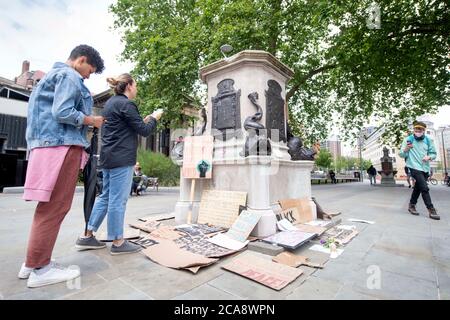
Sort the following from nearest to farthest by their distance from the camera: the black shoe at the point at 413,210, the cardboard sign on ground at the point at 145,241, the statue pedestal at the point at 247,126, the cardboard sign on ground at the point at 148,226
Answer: the cardboard sign on ground at the point at 145,241, the cardboard sign on ground at the point at 148,226, the statue pedestal at the point at 247,126, the black shoe at the point at 413,210

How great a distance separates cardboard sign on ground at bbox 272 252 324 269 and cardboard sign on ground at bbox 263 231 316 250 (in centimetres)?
22

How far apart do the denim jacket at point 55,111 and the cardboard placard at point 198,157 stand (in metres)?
2.35

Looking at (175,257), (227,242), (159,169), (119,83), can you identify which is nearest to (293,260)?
(227,242)

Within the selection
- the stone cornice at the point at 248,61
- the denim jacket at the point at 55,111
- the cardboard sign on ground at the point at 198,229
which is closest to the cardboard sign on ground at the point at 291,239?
the cardboard sign on ground at the point at 198,229

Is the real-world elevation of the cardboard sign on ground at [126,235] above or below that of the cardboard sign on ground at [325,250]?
above

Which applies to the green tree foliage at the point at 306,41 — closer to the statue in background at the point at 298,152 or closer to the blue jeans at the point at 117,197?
the statue in background at the point at 298,152

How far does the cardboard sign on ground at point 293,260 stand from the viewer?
2.41 m

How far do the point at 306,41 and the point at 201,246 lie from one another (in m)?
13.4

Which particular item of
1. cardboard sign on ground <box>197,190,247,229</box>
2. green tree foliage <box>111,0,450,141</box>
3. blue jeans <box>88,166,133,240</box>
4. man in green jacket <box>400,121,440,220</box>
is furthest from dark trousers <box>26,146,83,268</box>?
green tree foliage <box>111,0,450,141</box>

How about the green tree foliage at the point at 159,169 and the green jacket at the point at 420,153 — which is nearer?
the green jacket at the point at 420,153

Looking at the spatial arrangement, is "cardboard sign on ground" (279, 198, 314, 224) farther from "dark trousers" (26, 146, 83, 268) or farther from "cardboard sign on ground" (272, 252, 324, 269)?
"dark trousers" (26, 146, 83, 268)

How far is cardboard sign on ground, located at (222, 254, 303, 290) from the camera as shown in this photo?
203 centimetres

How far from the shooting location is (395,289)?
194 cm
